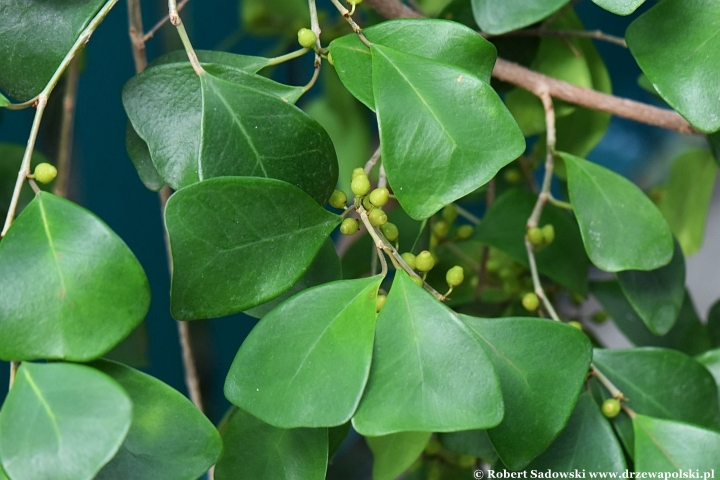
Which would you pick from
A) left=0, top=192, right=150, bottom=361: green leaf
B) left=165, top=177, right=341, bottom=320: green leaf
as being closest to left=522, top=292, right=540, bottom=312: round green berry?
left=165, top=177, right=341, bottom=320: green leaf

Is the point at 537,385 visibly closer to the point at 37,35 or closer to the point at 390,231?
the point at 390,231

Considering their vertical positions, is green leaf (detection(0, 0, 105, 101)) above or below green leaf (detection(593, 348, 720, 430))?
above

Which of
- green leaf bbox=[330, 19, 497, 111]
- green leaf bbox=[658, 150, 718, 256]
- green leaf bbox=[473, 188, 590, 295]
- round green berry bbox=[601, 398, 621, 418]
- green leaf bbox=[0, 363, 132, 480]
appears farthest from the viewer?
green leaf bbox=[658, 150, 718, 256]

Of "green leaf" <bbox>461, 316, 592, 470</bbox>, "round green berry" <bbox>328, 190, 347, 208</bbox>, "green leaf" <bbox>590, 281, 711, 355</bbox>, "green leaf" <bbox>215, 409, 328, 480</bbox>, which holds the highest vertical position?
"round green berry" <bbox>328, 190, 347, 208</bbox>

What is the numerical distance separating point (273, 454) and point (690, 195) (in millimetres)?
689

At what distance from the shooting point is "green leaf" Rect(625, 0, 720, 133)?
0.46 m

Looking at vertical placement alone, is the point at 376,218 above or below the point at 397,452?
above

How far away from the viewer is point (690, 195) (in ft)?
2.96

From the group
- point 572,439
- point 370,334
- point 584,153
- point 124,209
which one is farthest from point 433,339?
point 124,209

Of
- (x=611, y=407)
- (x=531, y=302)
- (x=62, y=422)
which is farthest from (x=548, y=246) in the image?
(x=62, y=422)

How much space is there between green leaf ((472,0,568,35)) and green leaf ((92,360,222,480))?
0.36 meters

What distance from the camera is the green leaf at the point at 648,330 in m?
0.77

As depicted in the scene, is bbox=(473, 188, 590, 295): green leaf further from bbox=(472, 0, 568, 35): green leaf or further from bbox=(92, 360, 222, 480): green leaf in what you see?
bbox=(92, 360, 222, 480): green leaf

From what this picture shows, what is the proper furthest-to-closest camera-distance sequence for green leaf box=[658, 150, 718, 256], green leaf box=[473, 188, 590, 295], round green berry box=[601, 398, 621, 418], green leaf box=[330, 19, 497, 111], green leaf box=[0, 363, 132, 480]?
green leaf box=[658, 150, 718, 256]
green leaf box=[473, 188, 590, 295]
round green berry box=[601, 398, 621, 418]
green leaf box=[330, 19, 497, 111]
green leaf box=[0, 363, 132, 480]
